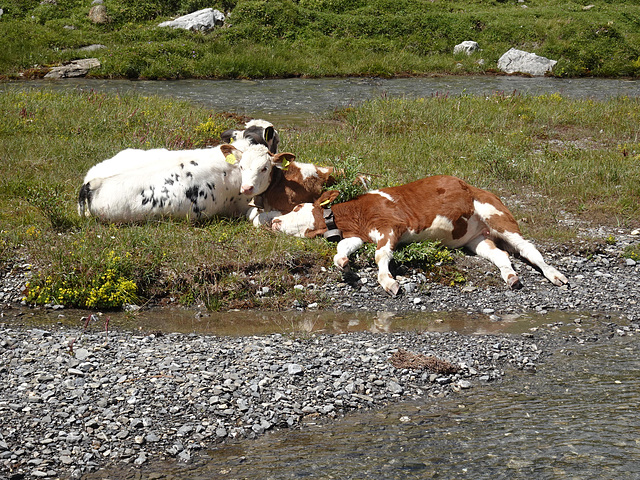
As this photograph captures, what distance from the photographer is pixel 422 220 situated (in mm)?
9594

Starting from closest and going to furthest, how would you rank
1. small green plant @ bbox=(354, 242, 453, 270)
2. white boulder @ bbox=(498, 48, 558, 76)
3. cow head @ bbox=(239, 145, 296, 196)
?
small green plant @ bbox=(354, 242, 453, 270)
cow head @ bbox=(239, 145, 296, 196)
white boulder @ bbox=(498, 48, 558, 76)

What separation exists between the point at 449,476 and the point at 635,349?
10.6 feet

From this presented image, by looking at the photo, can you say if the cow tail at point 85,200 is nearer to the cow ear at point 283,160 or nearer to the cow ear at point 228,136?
the cow ear at point 283,160

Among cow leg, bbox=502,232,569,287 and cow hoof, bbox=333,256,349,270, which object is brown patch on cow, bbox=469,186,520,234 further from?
cow hoof, bbox=333,256,349,270

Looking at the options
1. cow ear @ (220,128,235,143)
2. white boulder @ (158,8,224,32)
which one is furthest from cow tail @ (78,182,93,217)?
white boulder @ (158,8,224,32)

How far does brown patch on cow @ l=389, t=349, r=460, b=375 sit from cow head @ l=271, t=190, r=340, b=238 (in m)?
3.58

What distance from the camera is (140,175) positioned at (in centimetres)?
1000

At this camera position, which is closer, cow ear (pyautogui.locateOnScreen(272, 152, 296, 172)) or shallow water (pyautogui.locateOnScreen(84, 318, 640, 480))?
shallow water (pyautogui.locateOnScreen(84, 318, 640, 480))

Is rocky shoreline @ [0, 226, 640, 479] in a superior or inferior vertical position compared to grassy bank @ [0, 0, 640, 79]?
inferior

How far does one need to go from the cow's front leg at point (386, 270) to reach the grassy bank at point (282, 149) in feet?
1.92

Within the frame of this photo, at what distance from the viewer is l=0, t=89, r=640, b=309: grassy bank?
28.0 ft

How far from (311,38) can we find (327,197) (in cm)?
2031

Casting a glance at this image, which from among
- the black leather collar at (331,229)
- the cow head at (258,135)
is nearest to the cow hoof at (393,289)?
the black leather collar at (331,229)

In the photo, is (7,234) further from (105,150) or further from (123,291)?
(105,150)
